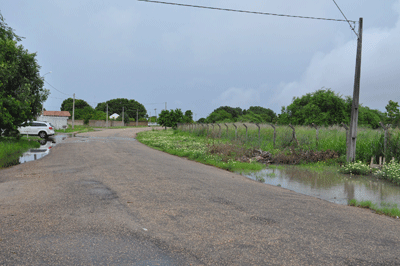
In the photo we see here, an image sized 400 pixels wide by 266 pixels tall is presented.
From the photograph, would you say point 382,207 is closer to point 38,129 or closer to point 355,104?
point 355,104

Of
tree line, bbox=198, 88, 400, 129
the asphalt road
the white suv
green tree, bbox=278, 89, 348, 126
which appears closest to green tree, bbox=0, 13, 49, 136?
the white suv

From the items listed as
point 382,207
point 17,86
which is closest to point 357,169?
point 382,207

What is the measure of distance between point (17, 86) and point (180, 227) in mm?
18914

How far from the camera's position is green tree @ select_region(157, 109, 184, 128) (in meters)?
53.2

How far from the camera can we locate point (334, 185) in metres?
9.34

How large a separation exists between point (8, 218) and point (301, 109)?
4182 centimetres

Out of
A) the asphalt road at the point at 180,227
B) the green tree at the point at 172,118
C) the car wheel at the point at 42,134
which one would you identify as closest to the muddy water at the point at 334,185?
the asphalt road at the point at 180,227

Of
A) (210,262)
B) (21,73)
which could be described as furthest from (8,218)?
(21,73)

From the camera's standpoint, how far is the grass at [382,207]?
20.0 feet

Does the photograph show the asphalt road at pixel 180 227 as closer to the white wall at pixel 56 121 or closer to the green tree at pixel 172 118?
the green tree at pixel 172 118

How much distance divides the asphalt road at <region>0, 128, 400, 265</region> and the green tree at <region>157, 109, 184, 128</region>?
45595 mm

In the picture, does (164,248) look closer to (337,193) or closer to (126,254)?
(126,254)

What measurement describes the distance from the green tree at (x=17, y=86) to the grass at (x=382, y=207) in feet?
53.9

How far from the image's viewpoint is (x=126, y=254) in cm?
359
